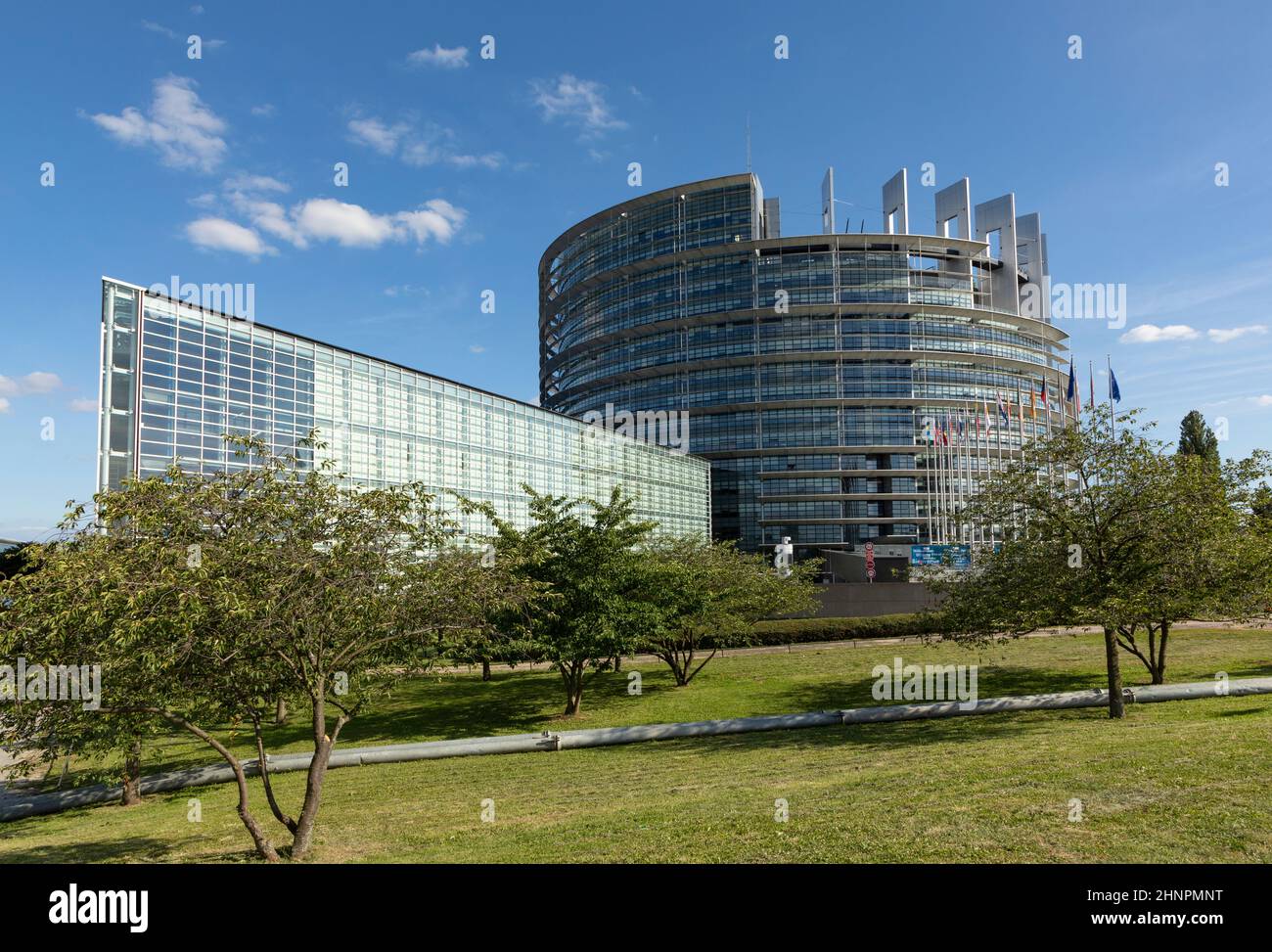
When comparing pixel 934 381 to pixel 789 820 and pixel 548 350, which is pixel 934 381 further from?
pixel 789 820

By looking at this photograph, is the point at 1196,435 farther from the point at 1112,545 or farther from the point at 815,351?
the point at 1112,545

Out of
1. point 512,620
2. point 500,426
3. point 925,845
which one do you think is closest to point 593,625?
point 512,620

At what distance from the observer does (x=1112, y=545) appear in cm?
2038

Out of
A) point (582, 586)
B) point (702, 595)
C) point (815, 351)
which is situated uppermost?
point (815, 351)

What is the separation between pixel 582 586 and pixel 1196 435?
102 meters

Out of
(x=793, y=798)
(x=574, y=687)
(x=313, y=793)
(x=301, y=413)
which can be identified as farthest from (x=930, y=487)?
(x=313, y=793)

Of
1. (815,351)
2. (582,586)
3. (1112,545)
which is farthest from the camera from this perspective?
(815,351)

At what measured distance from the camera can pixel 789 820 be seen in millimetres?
11523

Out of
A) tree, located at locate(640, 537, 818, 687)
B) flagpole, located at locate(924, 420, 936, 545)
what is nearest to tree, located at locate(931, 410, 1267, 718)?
tree, located at locate(640, 537, 818, 687)

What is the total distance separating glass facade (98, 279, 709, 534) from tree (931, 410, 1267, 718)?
1510 centimetres

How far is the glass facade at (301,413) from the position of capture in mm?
32438

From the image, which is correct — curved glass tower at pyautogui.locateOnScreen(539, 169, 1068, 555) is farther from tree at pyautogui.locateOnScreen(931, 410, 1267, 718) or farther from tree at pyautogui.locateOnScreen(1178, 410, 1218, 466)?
tree at pyautogui.locateOnScreen(931, 410, 1267, 718)

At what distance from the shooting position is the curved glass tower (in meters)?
104

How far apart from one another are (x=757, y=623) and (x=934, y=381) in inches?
2904
